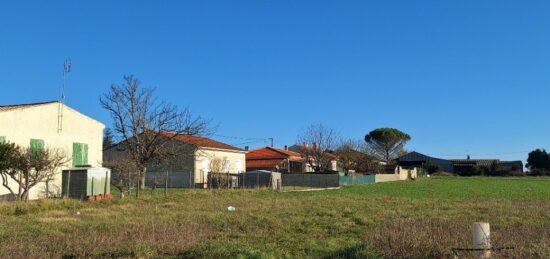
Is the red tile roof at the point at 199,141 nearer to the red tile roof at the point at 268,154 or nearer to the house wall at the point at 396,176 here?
the red tile roof at the point at 268,154

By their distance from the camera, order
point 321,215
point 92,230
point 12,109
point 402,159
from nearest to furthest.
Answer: point 92,230 → point 321,215 → point 12,109 → point 402,159

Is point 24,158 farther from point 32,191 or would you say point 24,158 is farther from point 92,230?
point 92,230

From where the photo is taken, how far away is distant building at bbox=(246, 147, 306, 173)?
60.7 meters

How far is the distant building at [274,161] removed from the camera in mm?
60731

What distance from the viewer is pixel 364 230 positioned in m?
12.6

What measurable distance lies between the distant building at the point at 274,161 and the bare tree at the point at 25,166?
124 ft

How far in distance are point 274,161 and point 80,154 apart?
33.9 m

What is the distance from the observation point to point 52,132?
2753 cm

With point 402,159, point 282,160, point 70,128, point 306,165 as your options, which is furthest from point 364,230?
point 402,159

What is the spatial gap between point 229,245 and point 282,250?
958 mm

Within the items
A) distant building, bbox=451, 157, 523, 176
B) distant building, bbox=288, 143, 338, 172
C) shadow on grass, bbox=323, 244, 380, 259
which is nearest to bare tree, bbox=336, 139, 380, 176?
distant building, bbox=288, 143, 338, 172

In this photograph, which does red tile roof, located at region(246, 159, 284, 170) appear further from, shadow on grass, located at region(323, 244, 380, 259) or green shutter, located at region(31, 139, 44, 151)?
shadow on grass, located at region(323, 244, 380, 259)

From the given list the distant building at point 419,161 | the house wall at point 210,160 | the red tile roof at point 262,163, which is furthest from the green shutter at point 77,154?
the distant building at point 419,161

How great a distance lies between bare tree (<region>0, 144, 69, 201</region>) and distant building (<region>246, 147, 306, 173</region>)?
37744 millimetres
